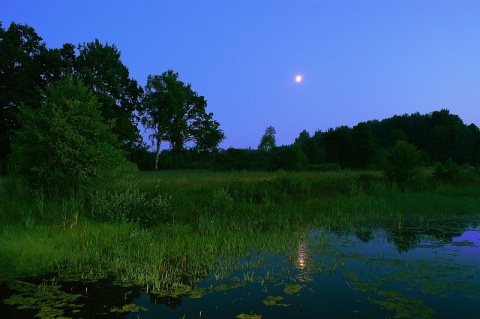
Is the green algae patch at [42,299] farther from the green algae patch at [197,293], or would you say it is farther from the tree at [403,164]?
the tree at [403,164]

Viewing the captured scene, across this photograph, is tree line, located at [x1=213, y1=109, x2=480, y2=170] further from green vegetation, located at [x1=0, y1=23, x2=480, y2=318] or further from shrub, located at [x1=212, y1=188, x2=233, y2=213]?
shrub, located at [x1=212, y1=188, x2=233, y2=213]

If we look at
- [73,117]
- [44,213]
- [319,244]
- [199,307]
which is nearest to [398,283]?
[319,244]

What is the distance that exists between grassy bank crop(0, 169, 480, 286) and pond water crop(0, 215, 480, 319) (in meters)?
0.82

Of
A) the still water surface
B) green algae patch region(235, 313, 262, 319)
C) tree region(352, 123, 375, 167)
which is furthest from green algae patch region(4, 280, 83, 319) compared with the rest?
tree region(352, 123, 375, 167)

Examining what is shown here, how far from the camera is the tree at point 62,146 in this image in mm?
15547

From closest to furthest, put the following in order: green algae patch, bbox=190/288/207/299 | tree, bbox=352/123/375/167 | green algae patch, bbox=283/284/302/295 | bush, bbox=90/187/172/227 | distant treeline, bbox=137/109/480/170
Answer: green algae patch, bbox=190/288/207/299 → green algae patch, bbox=283/284/302/295 → bush, bbox=90/187/172/227 → distant treeline, bbox=137/109/480/170 → tree, bbox=352/123/375/167

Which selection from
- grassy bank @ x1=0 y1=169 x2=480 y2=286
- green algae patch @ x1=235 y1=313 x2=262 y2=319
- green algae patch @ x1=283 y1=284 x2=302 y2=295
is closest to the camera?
green algae patch @ x1=235 y1=313 x2=262 y2=319

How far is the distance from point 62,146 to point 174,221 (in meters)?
5.58

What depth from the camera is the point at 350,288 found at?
898cm

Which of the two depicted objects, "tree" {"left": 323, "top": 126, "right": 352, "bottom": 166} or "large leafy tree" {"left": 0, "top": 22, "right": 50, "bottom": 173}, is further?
"tree" {"left": 323, "top": 126, "right": 352, "bottom": 166}

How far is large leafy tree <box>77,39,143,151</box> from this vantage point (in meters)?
41.8

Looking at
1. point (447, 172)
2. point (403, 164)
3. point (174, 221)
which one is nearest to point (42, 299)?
→ point (174, 221)

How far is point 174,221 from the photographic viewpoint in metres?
16.2

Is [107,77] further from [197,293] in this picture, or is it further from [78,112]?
[197,293]
